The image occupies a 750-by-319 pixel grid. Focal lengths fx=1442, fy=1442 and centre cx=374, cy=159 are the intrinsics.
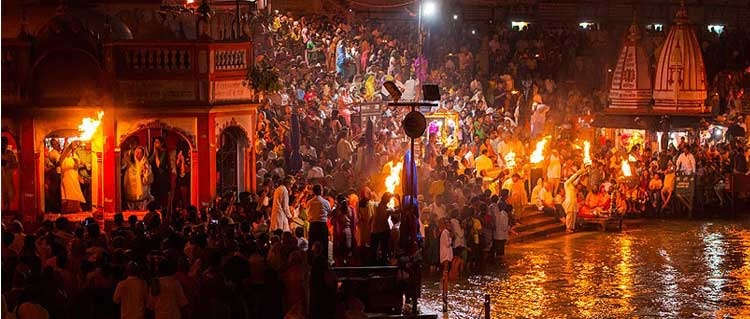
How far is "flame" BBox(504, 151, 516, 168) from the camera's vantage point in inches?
1246

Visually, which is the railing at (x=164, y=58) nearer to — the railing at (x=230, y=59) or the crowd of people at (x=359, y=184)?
the railing at (x=230, y=59)

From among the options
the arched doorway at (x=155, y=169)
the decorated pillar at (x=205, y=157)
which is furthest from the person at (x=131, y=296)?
the decorated pillar at (x=205, y=157)

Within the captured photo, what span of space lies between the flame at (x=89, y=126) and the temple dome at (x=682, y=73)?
598 inches

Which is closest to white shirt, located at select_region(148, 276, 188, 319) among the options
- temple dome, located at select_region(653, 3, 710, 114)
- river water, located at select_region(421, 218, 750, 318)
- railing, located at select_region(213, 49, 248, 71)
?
river water, located at select_region(421, 218, 750, 318)

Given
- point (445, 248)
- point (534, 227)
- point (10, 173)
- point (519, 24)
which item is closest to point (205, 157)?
point (10, 173)

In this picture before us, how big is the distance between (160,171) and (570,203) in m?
9.09

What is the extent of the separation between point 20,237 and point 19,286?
10.5ft

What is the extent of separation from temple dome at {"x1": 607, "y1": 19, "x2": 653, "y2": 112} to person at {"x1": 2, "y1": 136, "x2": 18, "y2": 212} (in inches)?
636

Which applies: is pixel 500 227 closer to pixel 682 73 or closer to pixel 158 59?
pixel 158 59

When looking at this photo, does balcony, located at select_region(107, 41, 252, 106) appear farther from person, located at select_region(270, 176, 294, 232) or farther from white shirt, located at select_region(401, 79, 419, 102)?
white shirt, located at select_region(401, 79, 419, 102)

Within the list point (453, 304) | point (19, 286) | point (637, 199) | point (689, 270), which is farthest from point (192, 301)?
point (637, 199)

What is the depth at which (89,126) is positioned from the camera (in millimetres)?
23062

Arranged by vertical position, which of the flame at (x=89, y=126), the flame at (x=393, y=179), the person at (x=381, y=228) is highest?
the flame at (x=89, y=126)

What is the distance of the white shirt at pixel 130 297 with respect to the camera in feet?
45.5
